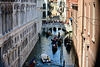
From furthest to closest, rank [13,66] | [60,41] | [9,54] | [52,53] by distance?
[60,41] < [52,53] < [13,66] < [9,54]

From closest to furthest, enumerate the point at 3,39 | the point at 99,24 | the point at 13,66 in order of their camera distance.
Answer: the point at 99,24 < the point at 3,39 < the point at 13,66

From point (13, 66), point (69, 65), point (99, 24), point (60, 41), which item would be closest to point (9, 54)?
point (13, 66)

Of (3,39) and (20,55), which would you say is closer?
(3,39)

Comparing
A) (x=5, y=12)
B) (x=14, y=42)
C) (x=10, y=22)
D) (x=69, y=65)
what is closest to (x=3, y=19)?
(x=5, y=12)

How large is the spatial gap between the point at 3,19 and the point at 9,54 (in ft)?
10.1

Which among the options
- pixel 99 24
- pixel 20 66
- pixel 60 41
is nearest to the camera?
pixel 99 24

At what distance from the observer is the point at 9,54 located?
18.4 m

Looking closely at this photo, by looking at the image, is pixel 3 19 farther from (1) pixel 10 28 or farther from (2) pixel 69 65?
(2) pixel 69 65

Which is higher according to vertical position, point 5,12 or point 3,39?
point 5,12

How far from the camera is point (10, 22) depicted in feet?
62.5

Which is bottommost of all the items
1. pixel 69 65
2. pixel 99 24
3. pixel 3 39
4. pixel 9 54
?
pixel 69 65

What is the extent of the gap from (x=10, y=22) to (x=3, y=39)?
2.92 metres

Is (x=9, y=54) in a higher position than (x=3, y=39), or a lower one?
lower

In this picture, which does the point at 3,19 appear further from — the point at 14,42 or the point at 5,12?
the point at 14,42
